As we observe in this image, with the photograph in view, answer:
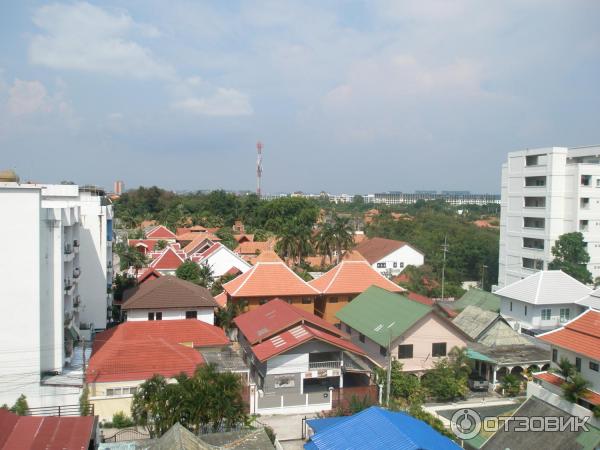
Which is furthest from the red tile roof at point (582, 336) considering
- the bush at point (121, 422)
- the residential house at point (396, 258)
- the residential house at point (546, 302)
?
the residential house at point (396, 258)

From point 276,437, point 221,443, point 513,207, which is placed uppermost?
point 513,207

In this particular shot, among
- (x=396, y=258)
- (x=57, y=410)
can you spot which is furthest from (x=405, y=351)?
(x=396, y=258)

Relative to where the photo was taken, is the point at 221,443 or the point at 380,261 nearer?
the point at 221,443

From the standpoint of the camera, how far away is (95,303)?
28859 millimetres

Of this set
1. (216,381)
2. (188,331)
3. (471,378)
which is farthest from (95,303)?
(471,378)

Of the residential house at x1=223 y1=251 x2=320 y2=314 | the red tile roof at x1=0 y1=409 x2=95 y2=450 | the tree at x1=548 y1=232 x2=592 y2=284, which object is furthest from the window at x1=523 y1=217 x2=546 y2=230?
the red tile roof at x1=0 y1=409 x2=95 y2=450

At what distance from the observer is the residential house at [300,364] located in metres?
21.3

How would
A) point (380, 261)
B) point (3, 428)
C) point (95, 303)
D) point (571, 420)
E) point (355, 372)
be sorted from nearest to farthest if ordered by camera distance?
point (3, 428) → point (571, 420) → point (355, 372) → point (95, 303) → point (380, 261)

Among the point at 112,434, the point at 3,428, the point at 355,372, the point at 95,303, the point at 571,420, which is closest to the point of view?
the point at 3,428

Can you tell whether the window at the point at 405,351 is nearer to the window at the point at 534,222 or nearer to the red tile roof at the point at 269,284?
the red tile roof at the point at 269,284

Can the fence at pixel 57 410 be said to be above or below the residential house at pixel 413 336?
below

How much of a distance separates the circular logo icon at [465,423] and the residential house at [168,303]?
49.9 ft

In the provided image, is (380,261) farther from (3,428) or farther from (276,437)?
(3,428)

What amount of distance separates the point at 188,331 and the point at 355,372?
8.95 m
